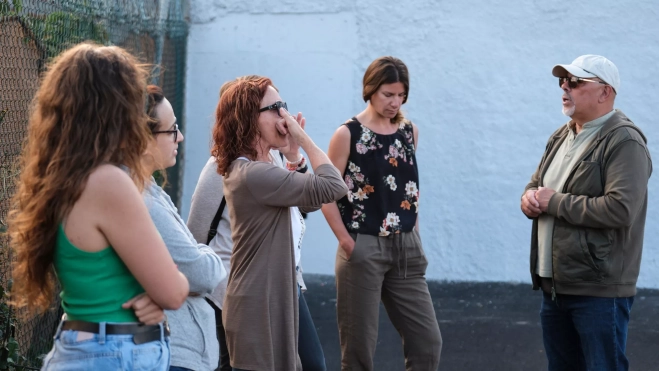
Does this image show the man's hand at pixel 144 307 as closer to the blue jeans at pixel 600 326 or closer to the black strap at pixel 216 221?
the black strap at pixel 216 221

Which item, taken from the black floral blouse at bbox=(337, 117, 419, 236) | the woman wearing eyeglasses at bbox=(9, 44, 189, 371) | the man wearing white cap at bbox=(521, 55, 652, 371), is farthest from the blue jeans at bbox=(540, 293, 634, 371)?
the woman wearing eyeglasses at bbox=(9, 44, 189, 371)

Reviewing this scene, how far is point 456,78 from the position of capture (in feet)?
23.4

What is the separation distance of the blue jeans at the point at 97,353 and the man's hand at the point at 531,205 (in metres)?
2.25

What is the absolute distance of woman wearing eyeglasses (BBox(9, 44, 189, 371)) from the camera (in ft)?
6.52

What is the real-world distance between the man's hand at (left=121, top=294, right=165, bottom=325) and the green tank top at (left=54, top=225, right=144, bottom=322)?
0.04 ft

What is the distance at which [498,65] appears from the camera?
7059 mm

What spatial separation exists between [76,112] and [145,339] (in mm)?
620

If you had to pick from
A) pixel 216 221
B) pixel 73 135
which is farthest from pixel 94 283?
pixel 216 221

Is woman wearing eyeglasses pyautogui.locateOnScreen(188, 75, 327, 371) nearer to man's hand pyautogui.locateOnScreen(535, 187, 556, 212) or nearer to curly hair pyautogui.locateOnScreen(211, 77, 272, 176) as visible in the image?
curly hair pyautogui.locateOnScreen(211, 77, 272, 176)

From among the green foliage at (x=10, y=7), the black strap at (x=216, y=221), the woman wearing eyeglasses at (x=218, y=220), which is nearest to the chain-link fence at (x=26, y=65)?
the green foliage at (x=10, y=7)

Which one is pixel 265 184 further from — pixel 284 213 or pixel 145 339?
pixel 145 339

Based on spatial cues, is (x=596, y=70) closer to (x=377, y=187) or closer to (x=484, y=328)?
(x=377, y=187)

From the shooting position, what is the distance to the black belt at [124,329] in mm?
2064

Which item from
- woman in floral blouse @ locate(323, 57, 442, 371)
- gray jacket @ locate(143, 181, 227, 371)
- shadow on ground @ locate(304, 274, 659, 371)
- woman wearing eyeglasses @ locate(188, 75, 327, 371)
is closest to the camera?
gray jacket @ locate(143, 181, 227, 371)
